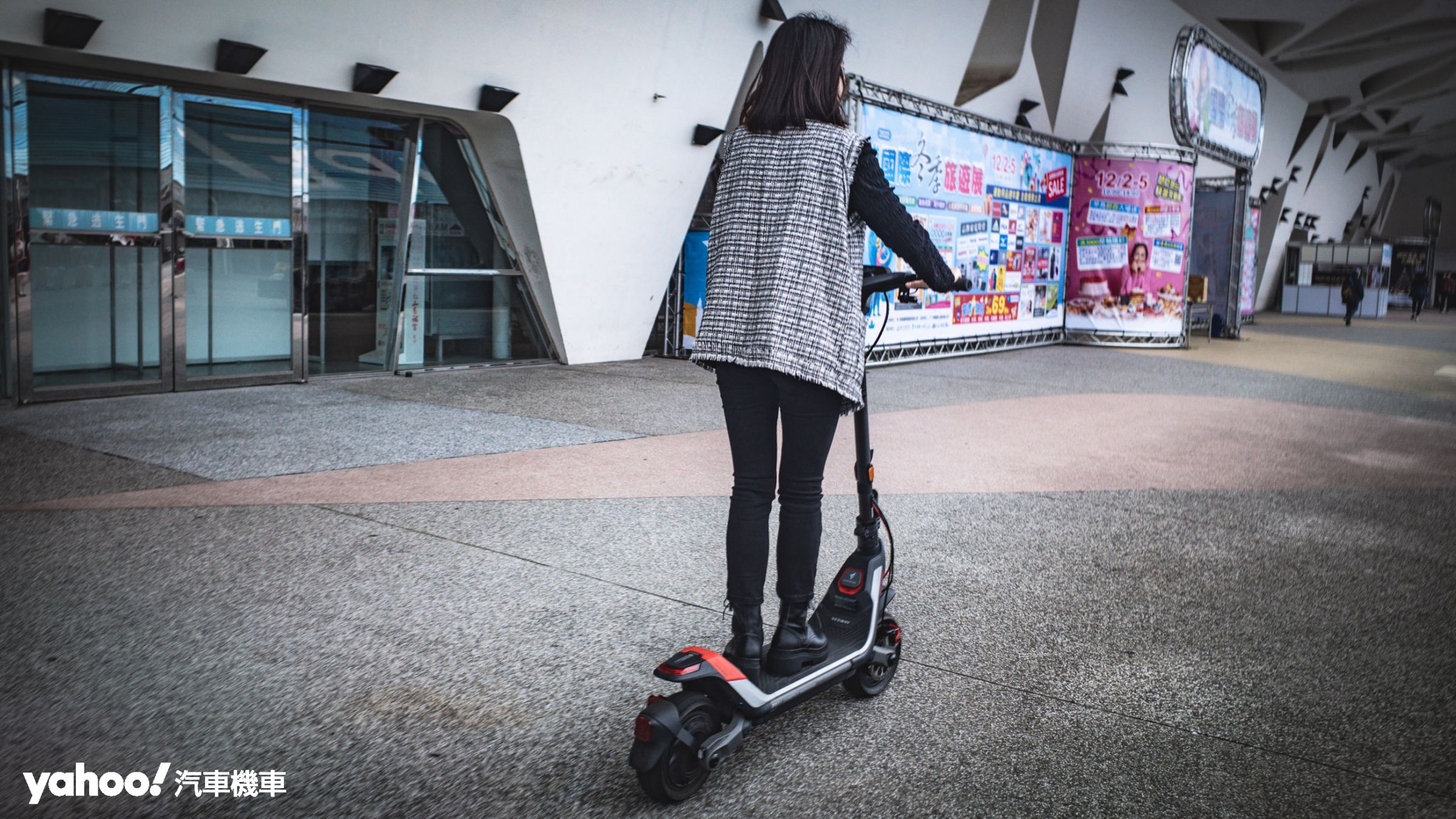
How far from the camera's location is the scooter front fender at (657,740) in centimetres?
228

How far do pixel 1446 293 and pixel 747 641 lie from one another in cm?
4748

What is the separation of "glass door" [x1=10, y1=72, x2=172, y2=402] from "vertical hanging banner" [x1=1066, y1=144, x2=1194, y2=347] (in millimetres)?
13037

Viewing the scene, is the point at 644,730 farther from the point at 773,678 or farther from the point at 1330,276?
the point at 1330,276

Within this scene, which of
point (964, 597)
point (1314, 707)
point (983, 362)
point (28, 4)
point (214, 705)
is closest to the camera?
point (214, 705)

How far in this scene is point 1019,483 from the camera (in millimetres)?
6098

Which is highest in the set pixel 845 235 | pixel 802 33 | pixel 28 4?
pixel 28 4

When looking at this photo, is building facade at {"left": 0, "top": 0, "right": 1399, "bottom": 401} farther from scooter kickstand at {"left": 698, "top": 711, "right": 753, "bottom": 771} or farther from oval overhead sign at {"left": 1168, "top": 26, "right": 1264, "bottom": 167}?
scooter kickstand at {"left": 698, "top": 711, "right": 753, "bottom": 771}

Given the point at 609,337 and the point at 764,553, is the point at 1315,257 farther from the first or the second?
the point at 764,553

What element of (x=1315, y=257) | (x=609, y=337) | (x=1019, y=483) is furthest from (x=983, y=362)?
(x=1315, y=257)

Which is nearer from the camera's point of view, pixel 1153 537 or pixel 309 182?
pixel 1153 537

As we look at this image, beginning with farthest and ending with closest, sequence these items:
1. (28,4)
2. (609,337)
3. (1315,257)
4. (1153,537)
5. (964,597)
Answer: (1315,257) < (609,337) < (28,4) < (1153,537) < (964,597)

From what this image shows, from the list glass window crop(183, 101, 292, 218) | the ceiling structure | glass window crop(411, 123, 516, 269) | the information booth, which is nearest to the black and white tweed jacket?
glass window crop(183, 101, 292, 218)

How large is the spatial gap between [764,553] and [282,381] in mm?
8005

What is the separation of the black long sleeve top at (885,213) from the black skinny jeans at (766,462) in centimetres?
42
